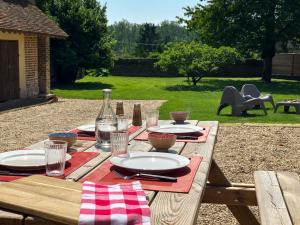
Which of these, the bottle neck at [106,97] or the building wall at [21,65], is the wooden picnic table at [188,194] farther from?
the building wall at [21,65]

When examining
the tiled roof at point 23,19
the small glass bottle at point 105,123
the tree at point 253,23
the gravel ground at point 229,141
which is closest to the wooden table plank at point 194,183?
the small glass bottle at point 105,123

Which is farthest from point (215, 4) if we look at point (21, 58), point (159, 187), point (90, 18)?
point (159, 187)

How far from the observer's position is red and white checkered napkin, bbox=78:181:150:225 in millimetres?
1583

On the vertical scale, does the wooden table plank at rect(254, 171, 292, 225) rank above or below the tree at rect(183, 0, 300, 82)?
below

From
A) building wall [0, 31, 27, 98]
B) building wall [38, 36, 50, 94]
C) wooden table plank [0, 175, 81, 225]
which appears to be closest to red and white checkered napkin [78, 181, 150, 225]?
wooden table plank [0, 175, 81, 225]

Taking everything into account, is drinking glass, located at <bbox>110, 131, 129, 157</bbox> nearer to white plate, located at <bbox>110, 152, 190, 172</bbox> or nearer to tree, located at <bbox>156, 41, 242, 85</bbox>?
white plate, located at <bbox>110, 152, 190, 172</bbox>

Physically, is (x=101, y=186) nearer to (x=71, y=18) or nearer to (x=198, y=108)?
(x=198, y=108)

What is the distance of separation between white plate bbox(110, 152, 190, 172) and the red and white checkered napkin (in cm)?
30

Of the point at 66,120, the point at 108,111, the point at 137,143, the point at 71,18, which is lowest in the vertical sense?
the point at 66,120

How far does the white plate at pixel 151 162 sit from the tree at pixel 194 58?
19960 millimetres

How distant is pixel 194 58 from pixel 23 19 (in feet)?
33.4

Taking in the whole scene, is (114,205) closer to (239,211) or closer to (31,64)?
(239,211)

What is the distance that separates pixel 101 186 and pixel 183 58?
2105 centimetres

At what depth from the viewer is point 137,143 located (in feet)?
10.2
